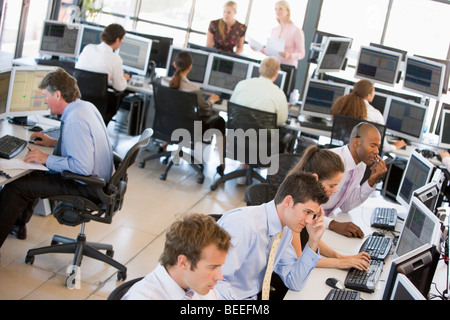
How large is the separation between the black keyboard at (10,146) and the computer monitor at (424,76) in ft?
13.7

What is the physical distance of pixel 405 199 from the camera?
12.5 feet

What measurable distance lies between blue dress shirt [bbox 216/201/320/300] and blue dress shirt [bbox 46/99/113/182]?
1283 mm

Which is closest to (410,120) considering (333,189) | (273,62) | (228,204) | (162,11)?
(273,62)

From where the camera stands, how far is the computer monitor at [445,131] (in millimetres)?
5938

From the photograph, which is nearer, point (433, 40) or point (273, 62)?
point (273, 62)

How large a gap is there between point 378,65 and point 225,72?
1661 mm

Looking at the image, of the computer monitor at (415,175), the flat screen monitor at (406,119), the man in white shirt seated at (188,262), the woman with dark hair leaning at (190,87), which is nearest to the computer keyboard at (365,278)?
the computer monitor at (415,175)

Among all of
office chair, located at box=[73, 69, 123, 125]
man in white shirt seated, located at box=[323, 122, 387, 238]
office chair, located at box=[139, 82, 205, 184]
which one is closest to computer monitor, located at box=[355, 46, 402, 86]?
office chair, located at box=[139, 82, 205, 184]

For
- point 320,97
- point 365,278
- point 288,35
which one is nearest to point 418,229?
point 365,278

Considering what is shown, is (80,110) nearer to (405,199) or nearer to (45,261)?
(45,261)

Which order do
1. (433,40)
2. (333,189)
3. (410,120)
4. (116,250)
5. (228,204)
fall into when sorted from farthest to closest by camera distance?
(433,40) < (410,120) < (228,204) < (116,250) < (333,189)

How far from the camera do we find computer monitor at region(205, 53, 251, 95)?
652cm

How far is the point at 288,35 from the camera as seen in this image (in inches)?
296
